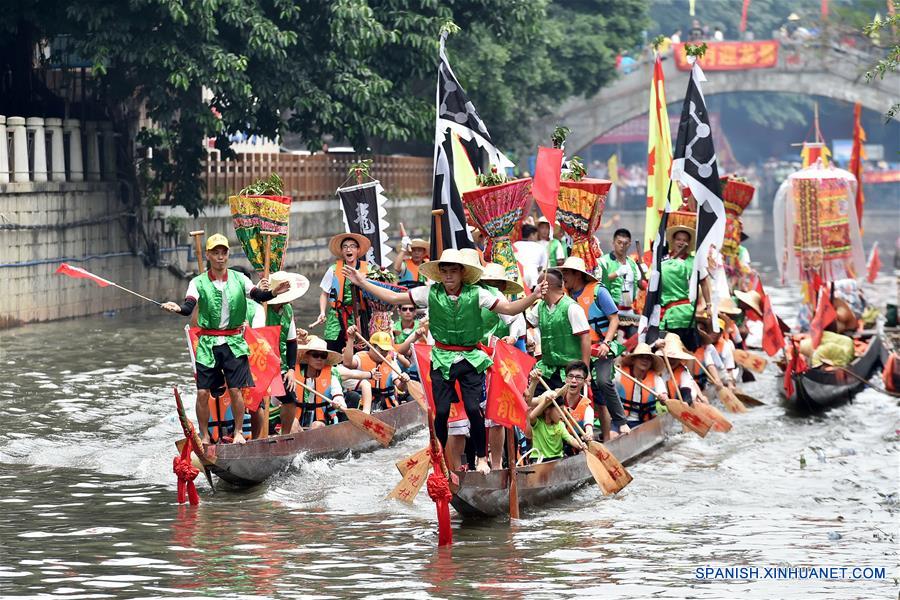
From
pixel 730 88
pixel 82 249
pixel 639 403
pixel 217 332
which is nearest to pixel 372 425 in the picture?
pixel 217 332

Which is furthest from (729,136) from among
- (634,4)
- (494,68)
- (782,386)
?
(782,386)

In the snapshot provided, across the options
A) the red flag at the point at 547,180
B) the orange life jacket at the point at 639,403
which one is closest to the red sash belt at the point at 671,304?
the orange life jacket at the point at 639,403

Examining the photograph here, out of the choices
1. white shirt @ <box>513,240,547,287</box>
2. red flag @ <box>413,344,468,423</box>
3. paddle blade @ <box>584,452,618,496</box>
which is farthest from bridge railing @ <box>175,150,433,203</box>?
red flag @ <box>413,344,468,423</box>

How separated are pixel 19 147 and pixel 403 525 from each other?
1328 cm

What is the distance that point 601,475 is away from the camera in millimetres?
12148

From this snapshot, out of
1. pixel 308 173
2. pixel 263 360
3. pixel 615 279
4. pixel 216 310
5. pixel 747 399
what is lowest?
pixel 747 399

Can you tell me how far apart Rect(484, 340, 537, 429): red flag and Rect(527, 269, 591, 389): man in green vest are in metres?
1.31

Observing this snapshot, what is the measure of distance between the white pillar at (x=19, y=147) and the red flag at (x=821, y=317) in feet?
36.8

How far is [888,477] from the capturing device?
1420 cm

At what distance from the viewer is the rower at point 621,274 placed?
16.3 metres

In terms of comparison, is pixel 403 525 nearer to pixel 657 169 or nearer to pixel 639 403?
pixel 639 403

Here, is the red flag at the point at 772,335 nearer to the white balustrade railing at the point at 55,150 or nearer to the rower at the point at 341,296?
the rower at the point at 341,296

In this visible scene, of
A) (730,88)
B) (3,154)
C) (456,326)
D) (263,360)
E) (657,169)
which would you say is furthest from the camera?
(730,88)

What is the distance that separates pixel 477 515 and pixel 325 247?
917 inches
